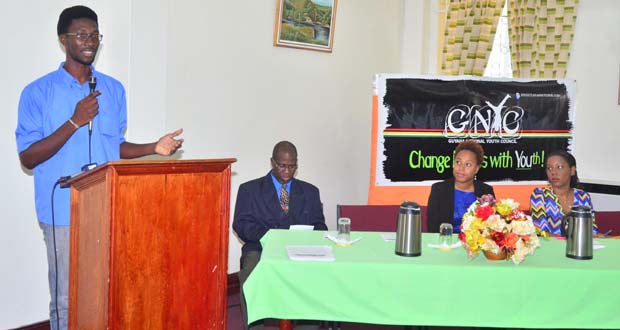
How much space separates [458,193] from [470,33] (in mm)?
3255

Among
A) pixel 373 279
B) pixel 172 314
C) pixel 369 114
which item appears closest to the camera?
pixel 172 314

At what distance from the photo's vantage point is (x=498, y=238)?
336 cm

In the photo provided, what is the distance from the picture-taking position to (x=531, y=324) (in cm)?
331

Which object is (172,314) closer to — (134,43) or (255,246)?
(255,246)

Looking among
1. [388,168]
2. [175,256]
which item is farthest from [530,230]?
[388,168]

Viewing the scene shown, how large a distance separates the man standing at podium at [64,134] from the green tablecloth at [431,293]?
84 cm

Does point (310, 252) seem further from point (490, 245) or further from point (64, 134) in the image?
point (64, 134)

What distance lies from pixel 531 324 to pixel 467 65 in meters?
4.57

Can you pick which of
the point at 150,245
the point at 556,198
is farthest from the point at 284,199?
the point at 150,245

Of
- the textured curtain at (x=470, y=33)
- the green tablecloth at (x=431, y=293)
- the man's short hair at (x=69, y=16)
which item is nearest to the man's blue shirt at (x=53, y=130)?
the man's short hair at (x=69, y=16)

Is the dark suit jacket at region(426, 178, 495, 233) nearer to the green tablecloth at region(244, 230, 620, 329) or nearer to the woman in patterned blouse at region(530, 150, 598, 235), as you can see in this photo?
the woman in patterned blouse at region(530, 150, 598, 235)

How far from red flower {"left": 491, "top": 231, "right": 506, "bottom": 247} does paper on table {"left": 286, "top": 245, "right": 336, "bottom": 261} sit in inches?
30.2

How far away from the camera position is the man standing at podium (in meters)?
3.19

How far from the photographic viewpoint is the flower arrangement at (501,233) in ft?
11.0
